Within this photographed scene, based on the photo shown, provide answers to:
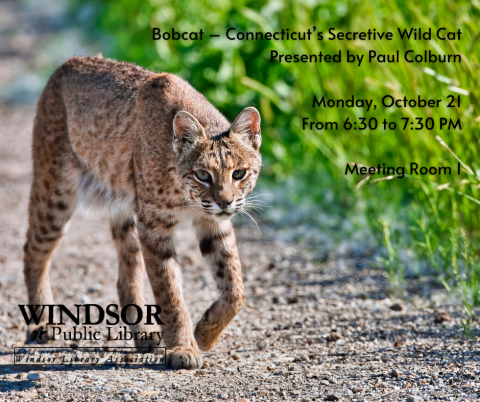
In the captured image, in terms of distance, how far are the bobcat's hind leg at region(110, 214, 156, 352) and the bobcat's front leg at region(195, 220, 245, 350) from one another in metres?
0.62

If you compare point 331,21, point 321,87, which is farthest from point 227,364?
point 331,21

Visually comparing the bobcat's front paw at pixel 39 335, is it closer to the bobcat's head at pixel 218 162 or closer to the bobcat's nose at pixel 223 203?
the bobcat's head at pixel 218 162

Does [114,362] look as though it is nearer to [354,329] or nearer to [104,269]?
[354,329]

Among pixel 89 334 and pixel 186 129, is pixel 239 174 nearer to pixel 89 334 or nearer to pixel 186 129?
pixel 186 129

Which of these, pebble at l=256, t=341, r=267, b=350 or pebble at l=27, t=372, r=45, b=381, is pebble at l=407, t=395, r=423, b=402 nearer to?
pebble at l=256, t=341, r=267, b=350

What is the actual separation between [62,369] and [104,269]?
1843 millimetres

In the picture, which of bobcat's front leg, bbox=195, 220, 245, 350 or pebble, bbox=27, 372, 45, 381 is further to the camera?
bobcat's front leg, bbox=195, 220, 245, 350

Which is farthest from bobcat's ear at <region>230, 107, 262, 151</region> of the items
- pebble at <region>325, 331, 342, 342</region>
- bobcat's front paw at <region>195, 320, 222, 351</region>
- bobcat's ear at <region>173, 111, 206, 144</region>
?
pebble at <region>325, 331, 342, 342</region>

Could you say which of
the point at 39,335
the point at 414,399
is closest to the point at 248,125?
the point at 414,399

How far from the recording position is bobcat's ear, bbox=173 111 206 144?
3.83m

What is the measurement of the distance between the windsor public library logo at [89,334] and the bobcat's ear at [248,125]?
1068 mm

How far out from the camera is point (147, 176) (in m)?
4.03

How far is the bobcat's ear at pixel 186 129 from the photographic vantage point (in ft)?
12.6

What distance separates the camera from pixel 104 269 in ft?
18.6
